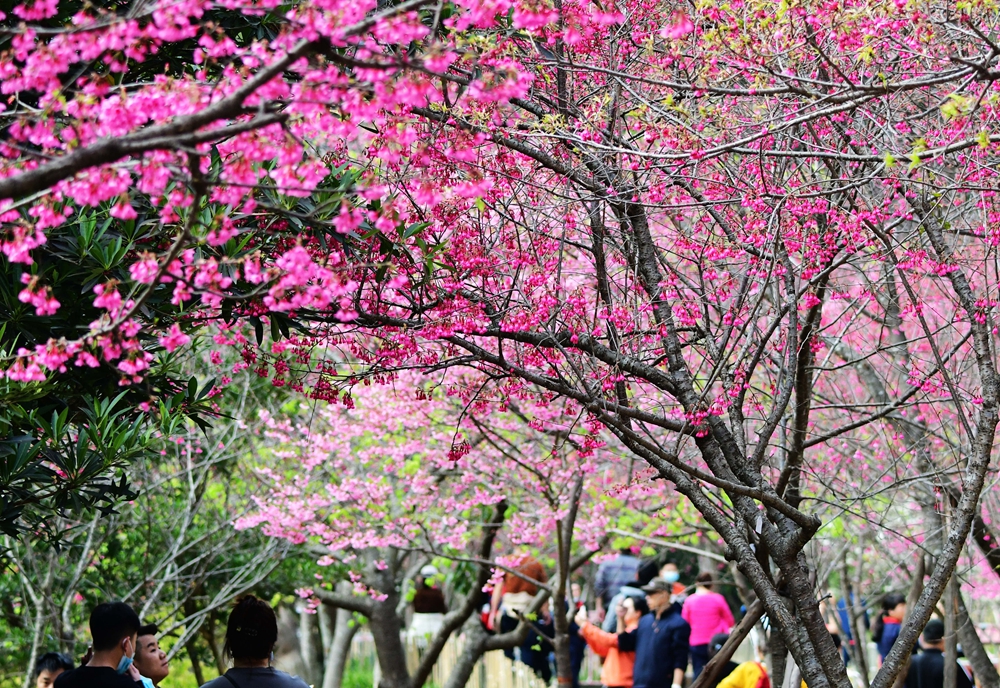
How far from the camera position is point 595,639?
362 inches

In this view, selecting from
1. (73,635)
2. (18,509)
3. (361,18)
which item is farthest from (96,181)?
(73,635)

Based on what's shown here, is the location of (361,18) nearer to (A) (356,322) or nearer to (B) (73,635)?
(A) (356,322)

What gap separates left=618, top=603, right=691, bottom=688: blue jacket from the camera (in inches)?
328

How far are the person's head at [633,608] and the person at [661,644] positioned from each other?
405mm

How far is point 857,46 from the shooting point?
15.8ft

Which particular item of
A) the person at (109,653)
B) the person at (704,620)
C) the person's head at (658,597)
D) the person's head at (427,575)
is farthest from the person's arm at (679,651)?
the person's head at (427,575)

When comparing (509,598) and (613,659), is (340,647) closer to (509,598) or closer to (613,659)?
(509,598)

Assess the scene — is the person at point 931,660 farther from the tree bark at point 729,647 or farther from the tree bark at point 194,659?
the tree bark at point 194,659

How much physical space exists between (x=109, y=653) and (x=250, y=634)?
781mm

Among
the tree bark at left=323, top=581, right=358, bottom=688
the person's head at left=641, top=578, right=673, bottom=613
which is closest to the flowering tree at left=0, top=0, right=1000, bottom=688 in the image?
the person's head at left=641, top=578, right=673, bottom=613

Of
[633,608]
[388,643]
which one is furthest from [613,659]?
[388,643]

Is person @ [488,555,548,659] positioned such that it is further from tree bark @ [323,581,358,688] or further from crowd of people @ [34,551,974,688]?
tree bark @ [323,581,358,688]

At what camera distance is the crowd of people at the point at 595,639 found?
419 cm

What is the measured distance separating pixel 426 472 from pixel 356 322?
696 cm
